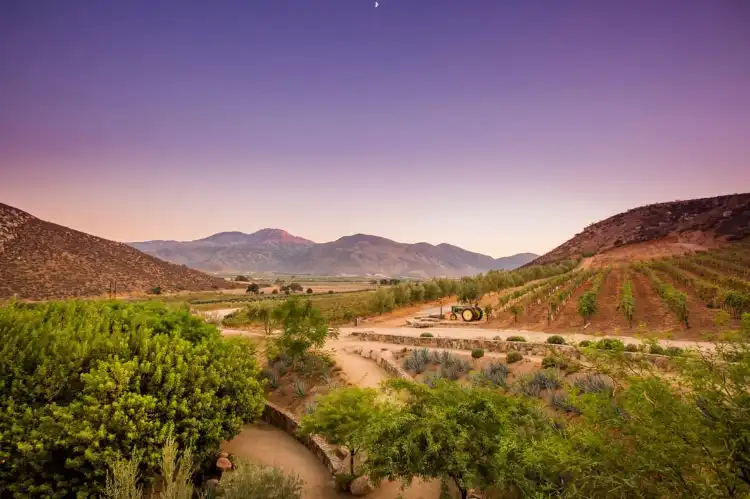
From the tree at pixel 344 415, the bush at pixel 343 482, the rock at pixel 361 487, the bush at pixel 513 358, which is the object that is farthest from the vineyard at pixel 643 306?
the bush at pixel 343 482

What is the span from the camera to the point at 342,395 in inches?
626

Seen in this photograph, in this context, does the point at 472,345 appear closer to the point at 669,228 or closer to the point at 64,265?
the point at 64,265

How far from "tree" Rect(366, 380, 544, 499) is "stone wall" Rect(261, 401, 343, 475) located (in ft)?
18.7

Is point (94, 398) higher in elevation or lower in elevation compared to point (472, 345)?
higher

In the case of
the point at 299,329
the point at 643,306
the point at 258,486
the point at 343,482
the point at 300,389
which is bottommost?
the point at 343,482

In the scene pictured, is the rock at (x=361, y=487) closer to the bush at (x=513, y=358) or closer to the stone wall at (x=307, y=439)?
the stone wall at (x=307, y=439)

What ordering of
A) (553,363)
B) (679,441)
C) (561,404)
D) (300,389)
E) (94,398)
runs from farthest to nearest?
(300,389)
(553,363)
(561,404)
(94,398)
(679,441)

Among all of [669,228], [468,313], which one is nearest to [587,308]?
[468,313]

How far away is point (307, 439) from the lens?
19.8 metres

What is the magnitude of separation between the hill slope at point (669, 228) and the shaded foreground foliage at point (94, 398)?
345 feet

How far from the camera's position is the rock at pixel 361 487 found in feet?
49.0

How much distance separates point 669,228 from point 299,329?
448 ft

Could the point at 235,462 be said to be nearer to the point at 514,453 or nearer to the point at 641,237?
the point at 514,453

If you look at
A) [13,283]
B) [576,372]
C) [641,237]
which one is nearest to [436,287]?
[576,372]
